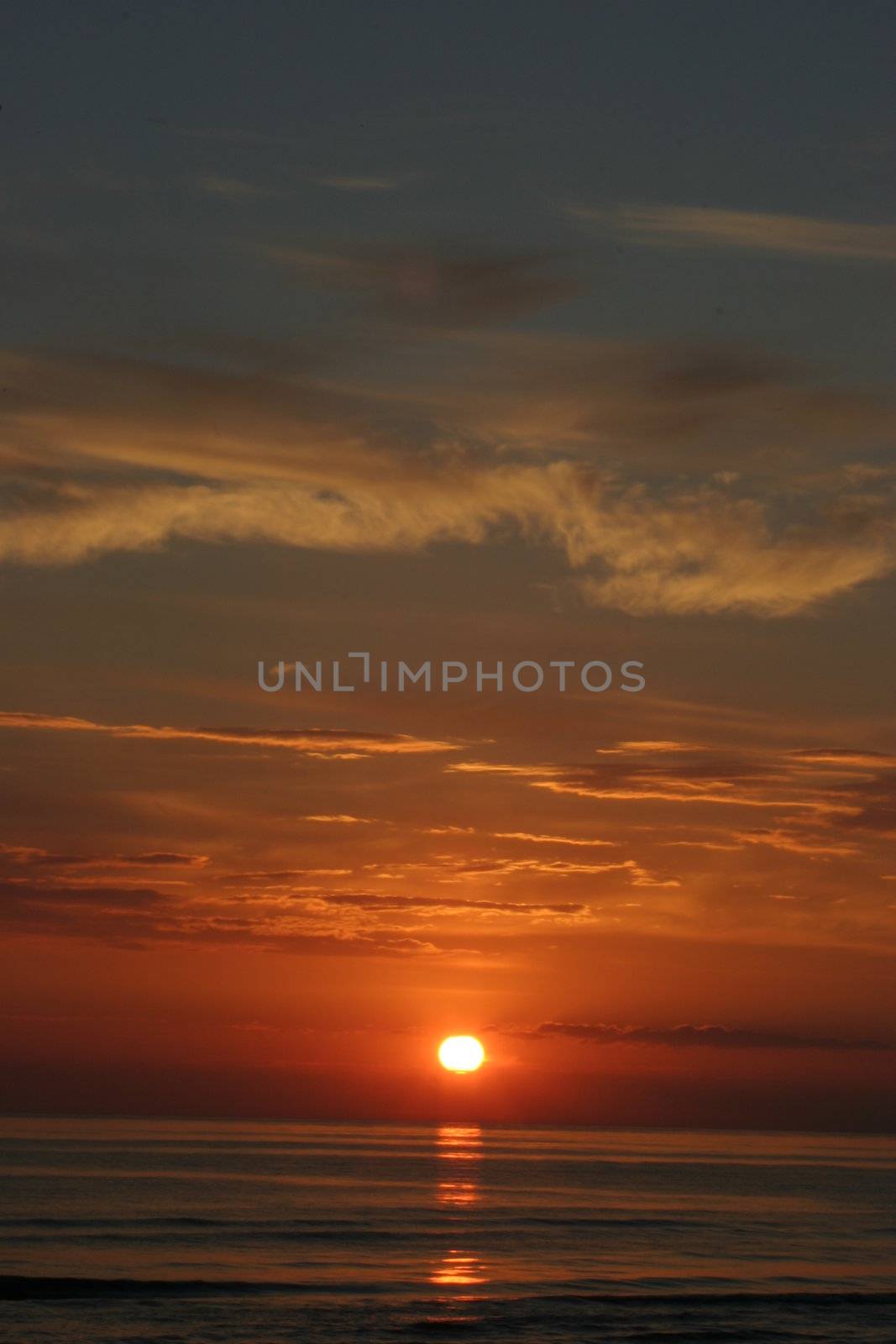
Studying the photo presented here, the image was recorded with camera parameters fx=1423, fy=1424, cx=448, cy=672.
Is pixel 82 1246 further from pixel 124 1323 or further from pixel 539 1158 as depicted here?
pixel 539 1158

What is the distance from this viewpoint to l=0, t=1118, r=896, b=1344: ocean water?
4528cm

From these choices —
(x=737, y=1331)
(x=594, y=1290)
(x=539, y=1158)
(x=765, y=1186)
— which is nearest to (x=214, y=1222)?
(x=594, y=1290)

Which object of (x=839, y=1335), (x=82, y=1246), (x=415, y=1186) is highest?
(x=415, y=1186)

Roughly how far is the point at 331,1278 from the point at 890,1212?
57189 mm

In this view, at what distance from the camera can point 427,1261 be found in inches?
2452

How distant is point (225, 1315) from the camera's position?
46656 millimetres

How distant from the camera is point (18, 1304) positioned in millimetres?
47250

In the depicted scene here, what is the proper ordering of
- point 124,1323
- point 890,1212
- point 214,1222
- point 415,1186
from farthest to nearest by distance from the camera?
1. point 415,1186
2. point 890,1212
3. point 214,1222
4. point 124,1323

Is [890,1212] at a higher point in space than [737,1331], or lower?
higher

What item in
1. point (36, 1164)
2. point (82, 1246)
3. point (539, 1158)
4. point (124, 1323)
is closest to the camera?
point (124, 1323)

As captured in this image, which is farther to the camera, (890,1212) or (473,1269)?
(890,1212)

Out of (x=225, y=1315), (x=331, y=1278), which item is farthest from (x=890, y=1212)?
(x=225, y=1315)

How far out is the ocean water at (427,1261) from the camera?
45.3 m

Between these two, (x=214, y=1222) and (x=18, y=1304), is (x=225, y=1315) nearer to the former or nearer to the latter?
(x=18, y=1304)
